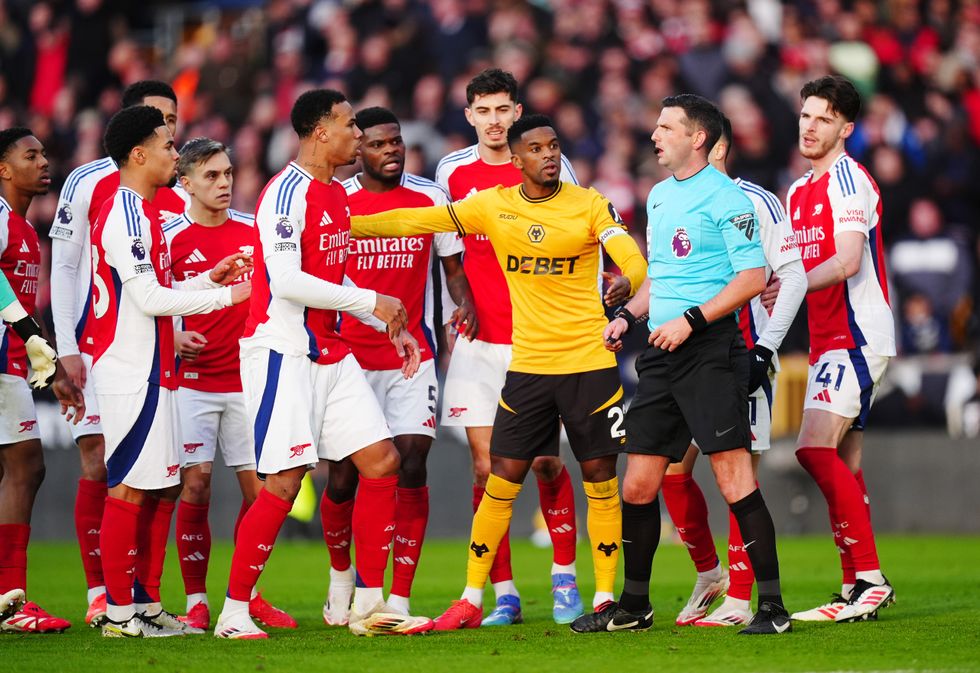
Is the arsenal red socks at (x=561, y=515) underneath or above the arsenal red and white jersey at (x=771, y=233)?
underneath

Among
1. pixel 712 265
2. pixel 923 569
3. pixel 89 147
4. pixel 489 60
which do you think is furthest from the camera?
pixel 89 147

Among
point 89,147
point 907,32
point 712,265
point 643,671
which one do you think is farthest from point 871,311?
point 89,147

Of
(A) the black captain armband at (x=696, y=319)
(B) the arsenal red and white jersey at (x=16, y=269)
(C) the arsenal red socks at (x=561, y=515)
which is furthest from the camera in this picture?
(C) the arsenal red socks at (x=561, y=515)

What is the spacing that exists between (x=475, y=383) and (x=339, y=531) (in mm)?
1197

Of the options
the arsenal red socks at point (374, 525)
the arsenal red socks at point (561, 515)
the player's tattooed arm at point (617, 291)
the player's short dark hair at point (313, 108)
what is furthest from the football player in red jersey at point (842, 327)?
the player's short dark hair at point (313, 108)

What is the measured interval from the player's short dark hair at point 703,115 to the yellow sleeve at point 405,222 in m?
1.37

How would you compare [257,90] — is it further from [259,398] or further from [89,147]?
[259,398]

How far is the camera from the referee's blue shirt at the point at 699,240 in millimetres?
7391

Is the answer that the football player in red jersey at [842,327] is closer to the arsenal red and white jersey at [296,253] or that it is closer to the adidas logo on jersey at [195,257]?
the arsenal red and white jersey at [296,253]

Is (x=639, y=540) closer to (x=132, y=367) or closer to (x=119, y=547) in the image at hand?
(x=119, y=547)

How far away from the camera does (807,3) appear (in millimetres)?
18359

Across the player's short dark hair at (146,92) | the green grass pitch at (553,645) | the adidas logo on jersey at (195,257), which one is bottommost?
the green grass pitch at (553,645)

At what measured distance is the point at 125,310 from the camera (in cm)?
797

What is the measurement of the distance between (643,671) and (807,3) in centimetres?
1365
